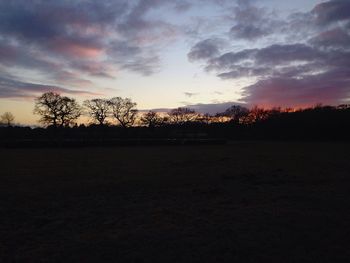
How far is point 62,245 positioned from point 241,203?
5.20 meters

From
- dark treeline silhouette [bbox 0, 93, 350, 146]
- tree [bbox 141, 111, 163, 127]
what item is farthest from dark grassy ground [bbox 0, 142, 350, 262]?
tree [bbox 141, 111, 163, 127]

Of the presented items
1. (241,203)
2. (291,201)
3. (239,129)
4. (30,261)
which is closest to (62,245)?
(30,261)

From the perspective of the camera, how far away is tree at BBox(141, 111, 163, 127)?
9657 centimetres

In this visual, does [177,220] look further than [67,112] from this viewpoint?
No

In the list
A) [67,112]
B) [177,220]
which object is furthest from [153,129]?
[177,220]

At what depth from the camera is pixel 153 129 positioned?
7875 centimetres

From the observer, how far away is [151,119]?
323 feet

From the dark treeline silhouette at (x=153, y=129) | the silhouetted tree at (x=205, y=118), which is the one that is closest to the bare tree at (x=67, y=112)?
the dark treeline silhouette at (x=153, y=129)

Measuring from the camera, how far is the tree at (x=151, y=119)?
317 feet

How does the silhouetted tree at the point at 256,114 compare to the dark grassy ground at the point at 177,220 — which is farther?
the silhouetted tree at the point at 256,114

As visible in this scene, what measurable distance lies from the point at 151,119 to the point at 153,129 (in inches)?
784

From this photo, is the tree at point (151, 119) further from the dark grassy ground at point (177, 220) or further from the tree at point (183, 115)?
the dark grassy ground at point (177, 220)

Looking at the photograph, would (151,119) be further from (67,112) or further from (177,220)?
(177,220)

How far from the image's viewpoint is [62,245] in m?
6.38
